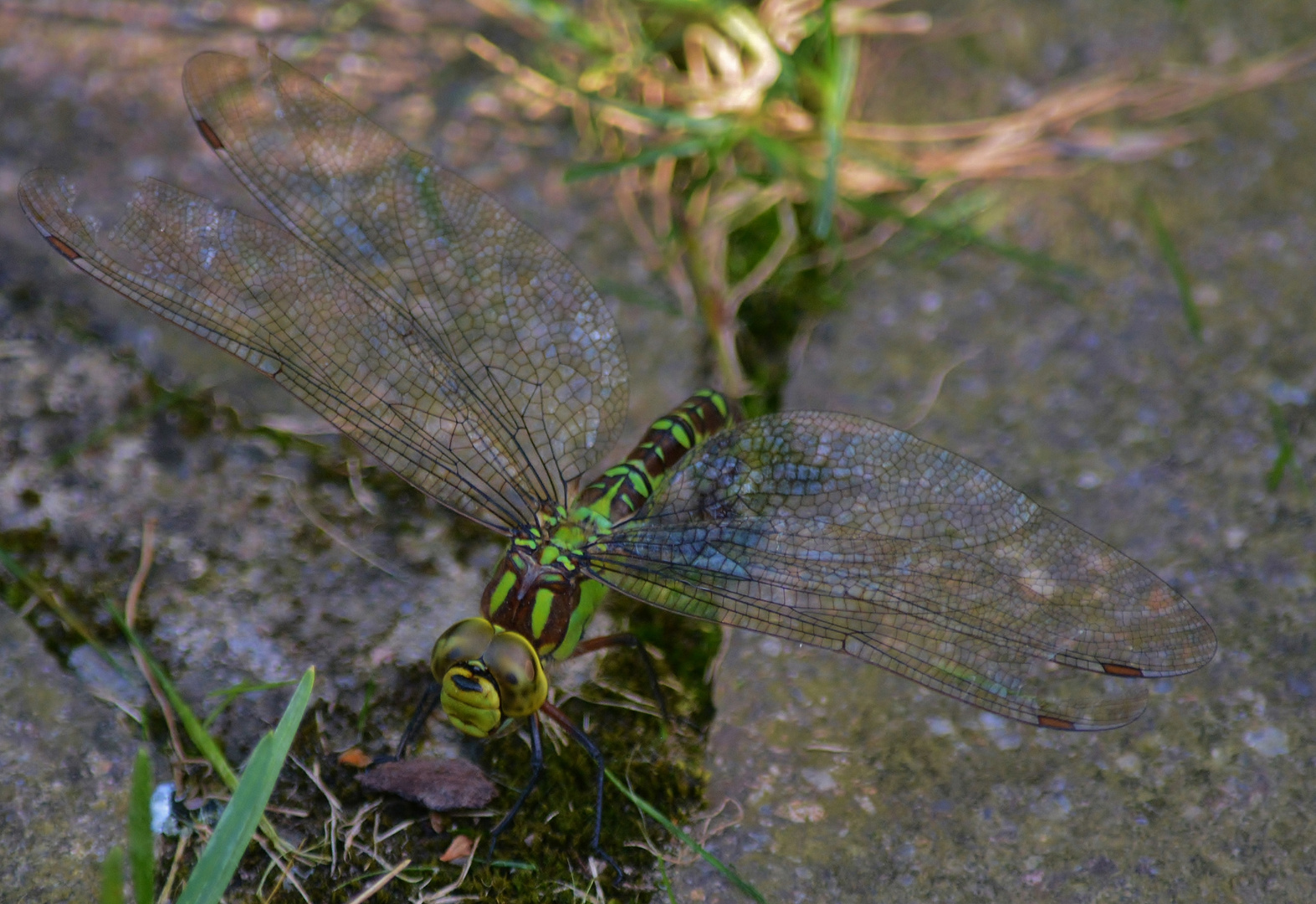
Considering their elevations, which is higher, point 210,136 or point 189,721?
point 210,136

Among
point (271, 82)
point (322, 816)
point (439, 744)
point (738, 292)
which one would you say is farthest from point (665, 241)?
point (322, 816)

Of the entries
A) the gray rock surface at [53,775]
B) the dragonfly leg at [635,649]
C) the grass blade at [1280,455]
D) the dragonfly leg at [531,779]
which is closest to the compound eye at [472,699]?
the dragonfly leg at [531,779]

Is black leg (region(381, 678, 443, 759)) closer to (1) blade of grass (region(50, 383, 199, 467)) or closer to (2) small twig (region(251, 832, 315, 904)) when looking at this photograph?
(2) small twig (region(251, 832, 315, 904))

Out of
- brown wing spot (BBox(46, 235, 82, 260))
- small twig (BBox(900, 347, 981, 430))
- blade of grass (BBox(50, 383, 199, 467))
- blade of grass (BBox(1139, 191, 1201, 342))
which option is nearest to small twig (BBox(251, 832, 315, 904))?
blade of grass (BBox(50, 383, 199, 467))

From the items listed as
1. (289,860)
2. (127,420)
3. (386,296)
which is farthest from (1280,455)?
(127,420)

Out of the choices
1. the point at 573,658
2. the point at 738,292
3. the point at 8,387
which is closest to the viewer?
the point at 573,658

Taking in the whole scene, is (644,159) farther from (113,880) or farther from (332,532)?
(113,880)

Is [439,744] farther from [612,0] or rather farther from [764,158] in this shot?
[612,0]
